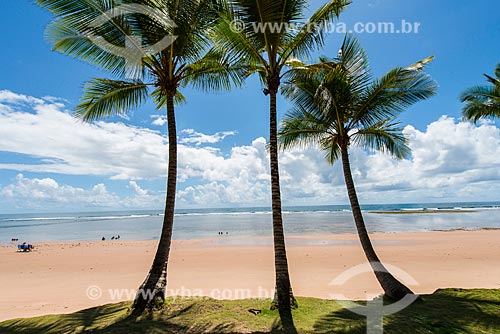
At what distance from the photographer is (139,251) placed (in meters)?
20.6

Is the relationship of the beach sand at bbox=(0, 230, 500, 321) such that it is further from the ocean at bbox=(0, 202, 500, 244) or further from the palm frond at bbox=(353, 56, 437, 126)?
the ocean at bbox=(0, 202, 500, 244)

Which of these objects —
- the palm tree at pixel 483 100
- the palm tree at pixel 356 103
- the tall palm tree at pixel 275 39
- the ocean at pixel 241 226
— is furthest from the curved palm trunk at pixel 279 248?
the ocean at pixel 241 226

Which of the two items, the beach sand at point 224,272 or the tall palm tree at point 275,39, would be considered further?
the beach sand at point 224,272

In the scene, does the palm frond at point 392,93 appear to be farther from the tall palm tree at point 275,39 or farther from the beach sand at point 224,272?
the beach sand at point 224,272

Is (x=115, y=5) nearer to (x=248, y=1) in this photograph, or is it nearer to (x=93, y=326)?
(x=248, y=1)

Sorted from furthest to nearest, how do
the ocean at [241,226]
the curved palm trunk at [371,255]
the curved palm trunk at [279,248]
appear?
the ocean at [241,226]
the curved palm trunk at [371,255]
the curved palm trunk at [279,248]

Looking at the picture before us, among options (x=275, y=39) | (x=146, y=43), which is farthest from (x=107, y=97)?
(x=275, y=39)

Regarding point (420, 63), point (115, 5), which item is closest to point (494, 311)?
point (420, 63)

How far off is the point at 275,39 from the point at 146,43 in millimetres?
2806

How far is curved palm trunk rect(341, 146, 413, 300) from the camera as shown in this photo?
21.9 ft

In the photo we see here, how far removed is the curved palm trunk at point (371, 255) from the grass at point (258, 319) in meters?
0.52

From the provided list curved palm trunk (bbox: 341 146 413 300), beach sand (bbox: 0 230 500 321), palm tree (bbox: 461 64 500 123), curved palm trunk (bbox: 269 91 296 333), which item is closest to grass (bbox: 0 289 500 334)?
curved palm trunk (bbox: 269 91 296 333)

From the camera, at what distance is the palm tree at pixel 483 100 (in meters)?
10.1

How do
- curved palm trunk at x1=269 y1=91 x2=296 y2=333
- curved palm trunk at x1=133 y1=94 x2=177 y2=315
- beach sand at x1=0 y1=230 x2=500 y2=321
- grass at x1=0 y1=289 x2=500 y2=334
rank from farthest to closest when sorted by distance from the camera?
beach sand at x1=0 y1=230 x2=500 y2=321, curved palm trunk at x1=133 y1=94 x2=177 y2=315, curved palm trunk at x1=269 y1=91 x2=296 y2=333, grass at x1=0 y1=289 x2=500 y2=334
